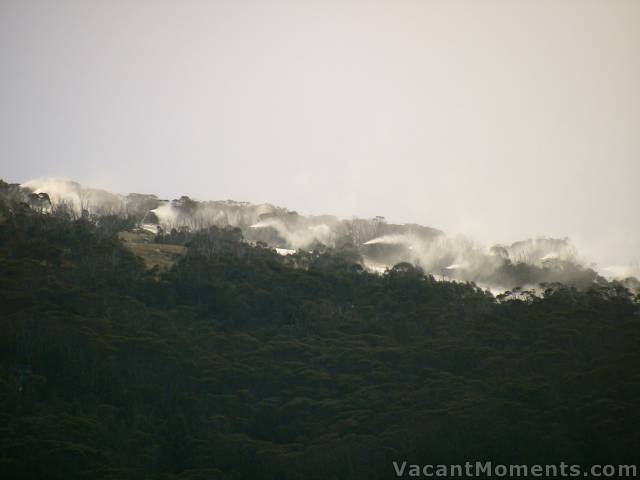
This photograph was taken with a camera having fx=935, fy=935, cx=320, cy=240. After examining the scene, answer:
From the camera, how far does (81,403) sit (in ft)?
127

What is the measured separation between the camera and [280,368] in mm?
43500

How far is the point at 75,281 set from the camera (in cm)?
4959

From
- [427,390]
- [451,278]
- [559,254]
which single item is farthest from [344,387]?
[559,254]

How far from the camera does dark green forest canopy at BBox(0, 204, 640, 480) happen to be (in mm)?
34969

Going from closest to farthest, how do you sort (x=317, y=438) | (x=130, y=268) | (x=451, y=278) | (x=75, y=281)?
(x=317, y=438), (x=75, y=281), (x=130, y=268), (x=451, y=278)

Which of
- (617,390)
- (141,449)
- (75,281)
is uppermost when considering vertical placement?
(75,281)

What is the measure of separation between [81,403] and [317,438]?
996 cm

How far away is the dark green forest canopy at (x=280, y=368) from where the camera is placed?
34969mm

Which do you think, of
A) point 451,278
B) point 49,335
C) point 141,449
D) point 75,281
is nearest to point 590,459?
point 141,449

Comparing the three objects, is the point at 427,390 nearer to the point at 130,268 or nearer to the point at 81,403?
the point at 81,403

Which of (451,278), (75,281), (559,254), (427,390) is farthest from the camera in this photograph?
(559,254)

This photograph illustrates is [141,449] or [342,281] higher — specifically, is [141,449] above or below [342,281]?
below

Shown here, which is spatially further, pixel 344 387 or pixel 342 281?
pixel 342 281

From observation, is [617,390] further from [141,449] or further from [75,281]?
[75,281]
